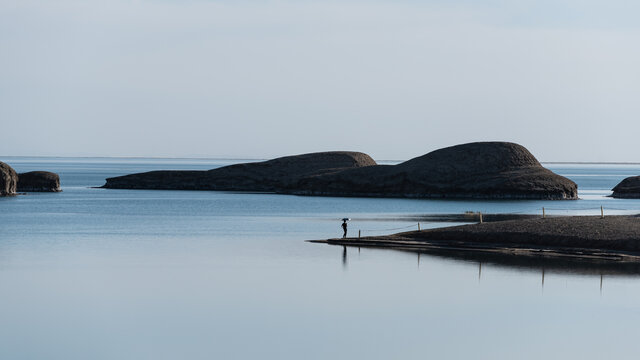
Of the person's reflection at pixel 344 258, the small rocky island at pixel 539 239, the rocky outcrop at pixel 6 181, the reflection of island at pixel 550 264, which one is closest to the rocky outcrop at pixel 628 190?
the rocky outcrop at pixel 6 181

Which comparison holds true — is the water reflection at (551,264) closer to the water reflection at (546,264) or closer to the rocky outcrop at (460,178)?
the water reflection at (546,264)

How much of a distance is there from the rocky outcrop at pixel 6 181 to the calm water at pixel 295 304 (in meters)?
89.2

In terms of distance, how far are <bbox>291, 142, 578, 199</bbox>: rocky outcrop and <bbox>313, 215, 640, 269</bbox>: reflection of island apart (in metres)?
104

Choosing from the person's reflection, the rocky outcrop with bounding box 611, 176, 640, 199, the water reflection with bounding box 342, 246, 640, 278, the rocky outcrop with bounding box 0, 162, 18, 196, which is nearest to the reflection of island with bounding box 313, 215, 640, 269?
the water reflection with bounding box 342, 246, 640, 278

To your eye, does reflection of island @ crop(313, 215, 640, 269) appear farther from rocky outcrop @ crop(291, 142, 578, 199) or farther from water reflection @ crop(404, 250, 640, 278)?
rocky outcrop @ crop(291, 142, 578, 199)

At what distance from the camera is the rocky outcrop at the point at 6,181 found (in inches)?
6127

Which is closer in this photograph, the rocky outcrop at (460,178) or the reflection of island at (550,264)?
the reflection of island at (550,264)

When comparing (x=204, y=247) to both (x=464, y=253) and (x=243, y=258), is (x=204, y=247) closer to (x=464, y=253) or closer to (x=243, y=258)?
(x=243, y=258)

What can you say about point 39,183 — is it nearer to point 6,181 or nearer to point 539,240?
point 6,181

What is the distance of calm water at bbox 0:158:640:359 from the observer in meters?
30.9

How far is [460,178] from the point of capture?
17925 cm

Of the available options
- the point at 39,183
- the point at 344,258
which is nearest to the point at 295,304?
A: the point at 344,258

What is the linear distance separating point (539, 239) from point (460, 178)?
120245mm

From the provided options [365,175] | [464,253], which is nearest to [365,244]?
[464,253]
